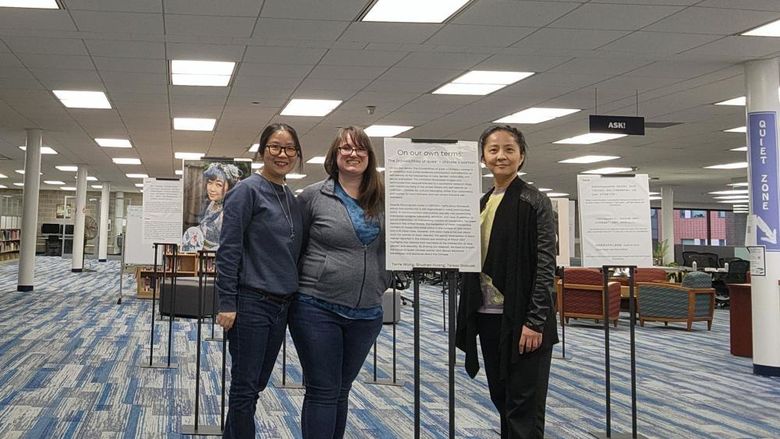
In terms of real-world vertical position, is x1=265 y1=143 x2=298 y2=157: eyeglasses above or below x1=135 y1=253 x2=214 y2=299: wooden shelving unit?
above

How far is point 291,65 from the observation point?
297 inches

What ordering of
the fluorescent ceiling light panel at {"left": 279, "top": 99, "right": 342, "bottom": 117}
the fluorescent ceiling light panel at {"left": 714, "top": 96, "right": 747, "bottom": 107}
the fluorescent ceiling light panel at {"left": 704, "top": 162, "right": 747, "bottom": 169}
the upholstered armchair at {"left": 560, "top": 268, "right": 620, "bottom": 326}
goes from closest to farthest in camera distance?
the fluorescent ceiling light panel at {"left": 714, "top": 96, "right": 747, "bottom": 107} → the fluorescent ceiling light panel at {"left": 279, "top": 99, "right": 342, "bottom": 117} → the upholstered armchair at {"left": 560, "top": 268, "right": 620, "bottom": 326} → the fluorescent ceiling light panel at {"left": 704, "top": 162, "right": 747, "bottom": 169}

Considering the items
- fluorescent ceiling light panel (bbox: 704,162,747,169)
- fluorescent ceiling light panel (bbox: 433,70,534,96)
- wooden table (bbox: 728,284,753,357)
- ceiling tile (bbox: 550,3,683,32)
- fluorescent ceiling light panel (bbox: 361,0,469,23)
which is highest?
fluorescent ceiling light panel (bbox: 704,162,747,169)

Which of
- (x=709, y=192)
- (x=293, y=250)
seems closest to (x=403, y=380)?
(x=293, y=250)

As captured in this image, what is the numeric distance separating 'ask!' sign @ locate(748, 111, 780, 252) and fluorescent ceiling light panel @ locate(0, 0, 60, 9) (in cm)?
678

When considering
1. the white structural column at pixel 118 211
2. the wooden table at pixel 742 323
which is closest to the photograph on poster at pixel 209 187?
the wooden table at pixel 742 323

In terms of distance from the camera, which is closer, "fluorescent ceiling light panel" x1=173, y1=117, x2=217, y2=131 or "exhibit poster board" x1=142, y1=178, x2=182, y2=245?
"exhibit poster board" x1=142, y1=178, x2=182, y2=245

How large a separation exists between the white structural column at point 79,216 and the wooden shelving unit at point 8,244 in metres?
5.97

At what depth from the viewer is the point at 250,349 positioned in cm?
260

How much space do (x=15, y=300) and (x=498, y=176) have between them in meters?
11.2

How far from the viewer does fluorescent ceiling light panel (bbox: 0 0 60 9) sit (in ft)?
18.3

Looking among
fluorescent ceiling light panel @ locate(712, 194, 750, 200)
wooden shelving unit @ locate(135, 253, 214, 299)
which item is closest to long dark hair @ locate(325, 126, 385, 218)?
wooden shelving unit @ locate(135, 253, 214, 299)

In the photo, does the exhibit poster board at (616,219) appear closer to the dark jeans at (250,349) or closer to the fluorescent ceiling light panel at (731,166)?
the dark jeans at (250,349)

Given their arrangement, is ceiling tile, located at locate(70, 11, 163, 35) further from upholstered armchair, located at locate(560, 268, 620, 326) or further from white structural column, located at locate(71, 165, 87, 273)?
white structural column, located at locate(71, 165, 87, 273)
